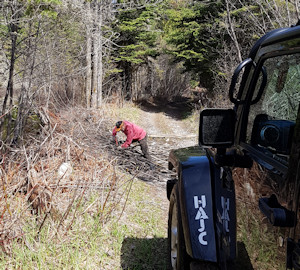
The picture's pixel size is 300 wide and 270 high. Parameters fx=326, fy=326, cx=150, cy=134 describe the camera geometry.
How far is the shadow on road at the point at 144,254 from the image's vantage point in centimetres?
381

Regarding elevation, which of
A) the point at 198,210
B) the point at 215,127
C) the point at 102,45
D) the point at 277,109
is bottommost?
the point at 198,210

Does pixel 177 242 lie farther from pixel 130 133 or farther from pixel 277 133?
pixel 130 133

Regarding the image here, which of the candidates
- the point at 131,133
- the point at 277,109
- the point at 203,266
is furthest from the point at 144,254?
the point at 131,133

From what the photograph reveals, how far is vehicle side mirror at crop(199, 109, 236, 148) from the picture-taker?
183 centimetres

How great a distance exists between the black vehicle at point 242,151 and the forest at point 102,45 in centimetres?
511

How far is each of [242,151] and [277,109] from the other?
356 mm

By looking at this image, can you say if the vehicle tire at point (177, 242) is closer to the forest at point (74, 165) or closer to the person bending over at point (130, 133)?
the forest at point (74, 165)

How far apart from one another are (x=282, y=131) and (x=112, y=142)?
7.29m

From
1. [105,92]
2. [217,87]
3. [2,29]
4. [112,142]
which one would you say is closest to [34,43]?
[2,29]

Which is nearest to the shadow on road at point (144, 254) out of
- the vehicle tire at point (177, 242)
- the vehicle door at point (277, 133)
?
the vehicle tire at point (177, 242)

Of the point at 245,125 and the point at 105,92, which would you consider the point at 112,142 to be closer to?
the point at 245,125

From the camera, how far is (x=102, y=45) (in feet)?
61.2

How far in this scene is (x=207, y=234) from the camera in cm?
199

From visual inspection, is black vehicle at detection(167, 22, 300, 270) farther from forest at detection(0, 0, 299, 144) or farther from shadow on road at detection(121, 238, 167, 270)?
forest at detection(0, 0, 299, 144)
